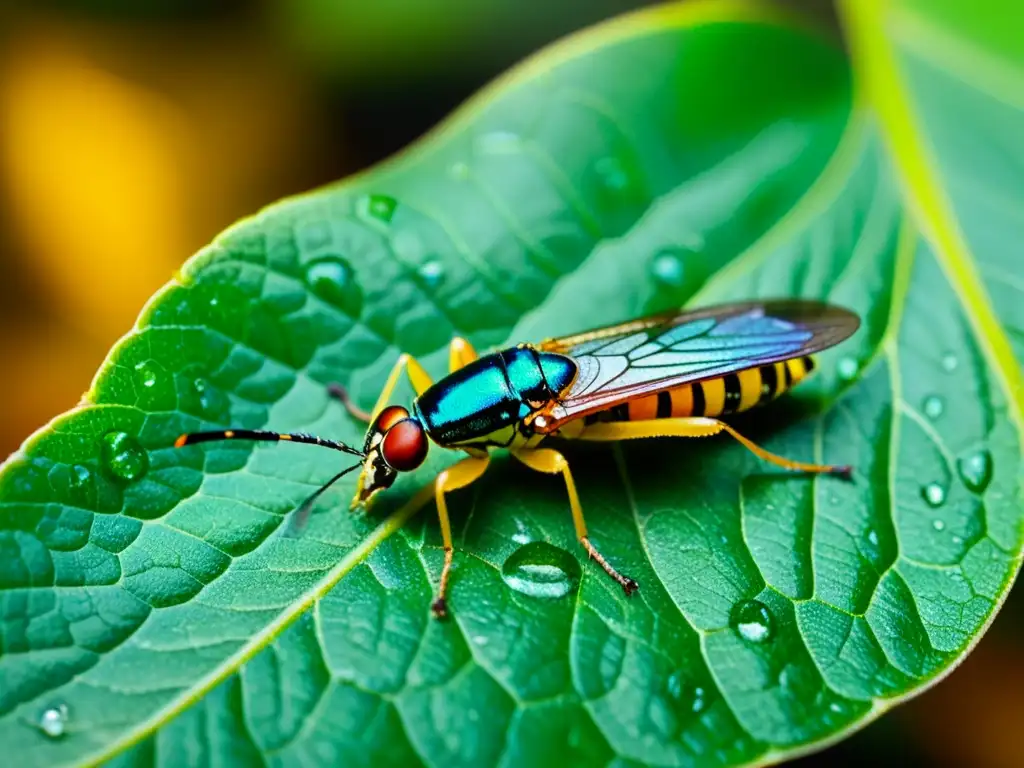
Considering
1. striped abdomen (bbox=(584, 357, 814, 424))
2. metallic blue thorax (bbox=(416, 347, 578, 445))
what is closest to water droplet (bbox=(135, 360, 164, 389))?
metallic blue thorax (bbox=(416, 347, 578, 445))

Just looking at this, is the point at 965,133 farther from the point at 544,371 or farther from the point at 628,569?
the point at 628,569

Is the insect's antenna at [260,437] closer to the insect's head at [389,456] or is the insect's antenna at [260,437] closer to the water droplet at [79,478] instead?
the insect's head at [389,456]

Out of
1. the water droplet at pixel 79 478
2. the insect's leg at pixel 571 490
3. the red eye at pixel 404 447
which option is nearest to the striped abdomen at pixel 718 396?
the insect's leg at pixel 571 490

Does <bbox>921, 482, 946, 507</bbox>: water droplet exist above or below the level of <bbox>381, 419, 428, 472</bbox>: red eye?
below

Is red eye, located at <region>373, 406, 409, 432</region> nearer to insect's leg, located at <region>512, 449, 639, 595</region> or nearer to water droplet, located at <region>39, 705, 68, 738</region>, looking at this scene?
insect's leg, located at <region>512, 449, 639, 595</region>

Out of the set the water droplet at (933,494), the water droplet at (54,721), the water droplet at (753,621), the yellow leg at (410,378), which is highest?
the yellow leg at (410,378)

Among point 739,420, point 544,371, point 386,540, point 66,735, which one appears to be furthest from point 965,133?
point 66,735
